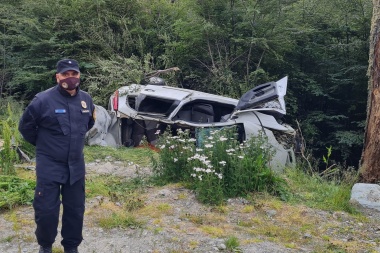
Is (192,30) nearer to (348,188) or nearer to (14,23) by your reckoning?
(14,23)

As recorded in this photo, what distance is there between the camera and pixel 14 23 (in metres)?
13.8

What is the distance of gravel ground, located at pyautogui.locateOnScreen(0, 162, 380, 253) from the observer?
182 inches

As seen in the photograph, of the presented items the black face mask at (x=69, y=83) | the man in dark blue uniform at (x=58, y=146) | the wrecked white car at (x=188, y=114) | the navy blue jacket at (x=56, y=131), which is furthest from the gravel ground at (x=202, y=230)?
the wrecked white car at (x=188, y=114)

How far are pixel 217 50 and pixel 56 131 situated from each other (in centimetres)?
953

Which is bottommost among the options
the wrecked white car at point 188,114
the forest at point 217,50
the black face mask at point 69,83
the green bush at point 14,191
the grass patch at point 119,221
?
the grass patch at point 119,221

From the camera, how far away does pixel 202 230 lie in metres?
5.05

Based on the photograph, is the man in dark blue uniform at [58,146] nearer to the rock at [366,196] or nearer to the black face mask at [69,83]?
the black face mask at [69,83]

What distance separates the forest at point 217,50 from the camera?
12.5 m

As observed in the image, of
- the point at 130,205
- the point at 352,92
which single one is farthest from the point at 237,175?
the point at 352,92

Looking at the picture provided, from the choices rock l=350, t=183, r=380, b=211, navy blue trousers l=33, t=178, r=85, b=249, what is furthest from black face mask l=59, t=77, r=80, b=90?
rock l=350, t=183, r=380, b=211

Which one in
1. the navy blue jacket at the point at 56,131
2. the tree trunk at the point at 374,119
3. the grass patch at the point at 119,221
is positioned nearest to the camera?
the navy blue jacket at the point at 56,131

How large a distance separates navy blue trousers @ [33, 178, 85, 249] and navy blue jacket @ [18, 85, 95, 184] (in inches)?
3.7

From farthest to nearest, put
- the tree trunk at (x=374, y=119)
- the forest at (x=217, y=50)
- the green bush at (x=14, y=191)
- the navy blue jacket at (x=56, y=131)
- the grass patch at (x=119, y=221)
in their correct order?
the forest at (x=217, y=50) < the tree trunk at (x=374, y=119) < the green bush at (x=14, y=191) < the grass patch at (x=119, y=221) < the navy blue jacket at (x=56, y=131)

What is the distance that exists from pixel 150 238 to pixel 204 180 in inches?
55.1
